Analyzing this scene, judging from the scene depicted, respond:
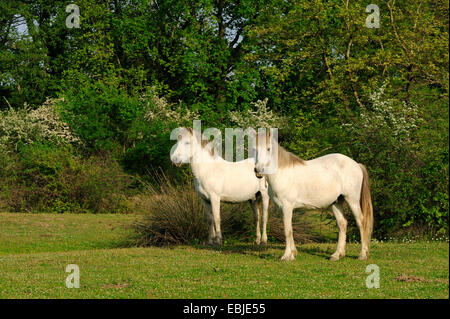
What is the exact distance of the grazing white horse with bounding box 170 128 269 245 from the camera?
13.5 metres

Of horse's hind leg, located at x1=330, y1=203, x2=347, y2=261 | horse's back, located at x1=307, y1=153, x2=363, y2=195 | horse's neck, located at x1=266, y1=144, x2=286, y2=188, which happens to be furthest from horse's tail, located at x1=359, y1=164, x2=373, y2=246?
horse's neck, located at x1=266, y1=144, x2=286, y2=188

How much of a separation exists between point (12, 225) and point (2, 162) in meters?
7.85

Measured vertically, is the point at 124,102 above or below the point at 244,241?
above

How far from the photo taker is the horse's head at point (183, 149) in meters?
13.4

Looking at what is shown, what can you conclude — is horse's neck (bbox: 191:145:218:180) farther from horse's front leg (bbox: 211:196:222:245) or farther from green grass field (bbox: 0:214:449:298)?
green grass field (bbox: 0:214:449:298)

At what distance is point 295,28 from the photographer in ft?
88.9

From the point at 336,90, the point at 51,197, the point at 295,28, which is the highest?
the point at 295,28

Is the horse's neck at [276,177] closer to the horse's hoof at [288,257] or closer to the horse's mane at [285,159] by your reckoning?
the horse's mane at [285,159]

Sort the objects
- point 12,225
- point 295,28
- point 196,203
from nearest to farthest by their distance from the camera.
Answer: point 196,203
point 12,225
point 295,28

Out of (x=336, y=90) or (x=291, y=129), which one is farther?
(x=291, y=129)

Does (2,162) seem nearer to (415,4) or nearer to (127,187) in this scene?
(127,187)

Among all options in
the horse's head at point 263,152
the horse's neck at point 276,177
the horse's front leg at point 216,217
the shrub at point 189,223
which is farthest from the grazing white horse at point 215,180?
the horse's head at point 263,152

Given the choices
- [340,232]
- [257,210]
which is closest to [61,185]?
[257,210]

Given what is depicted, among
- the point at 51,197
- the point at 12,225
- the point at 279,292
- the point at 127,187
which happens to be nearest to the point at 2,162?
the point at 51,197
